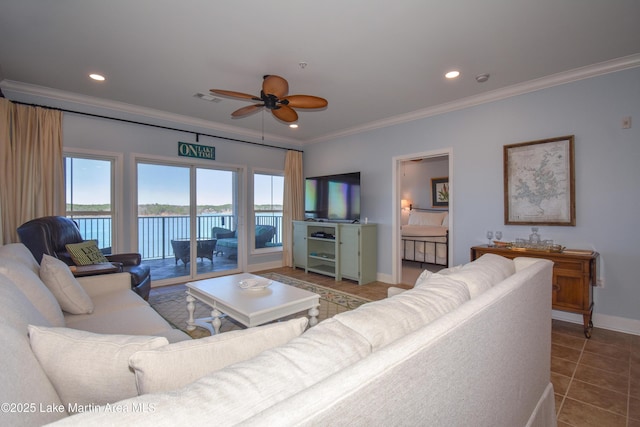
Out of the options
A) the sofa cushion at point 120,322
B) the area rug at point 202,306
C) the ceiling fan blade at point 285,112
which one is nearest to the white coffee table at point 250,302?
the area rug at point 202,306

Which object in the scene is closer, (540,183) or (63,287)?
(63,287)

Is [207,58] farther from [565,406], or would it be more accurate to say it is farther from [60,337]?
[565,406]

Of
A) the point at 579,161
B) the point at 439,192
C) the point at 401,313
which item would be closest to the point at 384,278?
the point at 579,161

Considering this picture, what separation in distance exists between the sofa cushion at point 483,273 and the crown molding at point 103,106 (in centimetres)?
443

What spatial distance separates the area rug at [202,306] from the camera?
9.40ft

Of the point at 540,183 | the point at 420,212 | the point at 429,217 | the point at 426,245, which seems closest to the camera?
the point at 540,183

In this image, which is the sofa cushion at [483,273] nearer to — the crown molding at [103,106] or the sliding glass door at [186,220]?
the sliding glass door at [186,220]

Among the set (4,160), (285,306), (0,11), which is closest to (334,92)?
(285,306)

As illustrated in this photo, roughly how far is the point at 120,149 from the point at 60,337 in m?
3.96

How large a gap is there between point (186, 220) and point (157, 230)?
1.44 feet

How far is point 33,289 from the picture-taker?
1.40 meters

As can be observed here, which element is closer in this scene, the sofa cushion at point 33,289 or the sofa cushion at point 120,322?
the sofa cushion at point 33,289

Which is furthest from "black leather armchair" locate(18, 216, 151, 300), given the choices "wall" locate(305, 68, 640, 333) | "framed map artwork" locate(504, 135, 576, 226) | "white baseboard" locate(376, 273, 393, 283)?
"framed map artwork" locate(504, 135, 576, 226)

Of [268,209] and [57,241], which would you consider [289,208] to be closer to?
[268,209]
